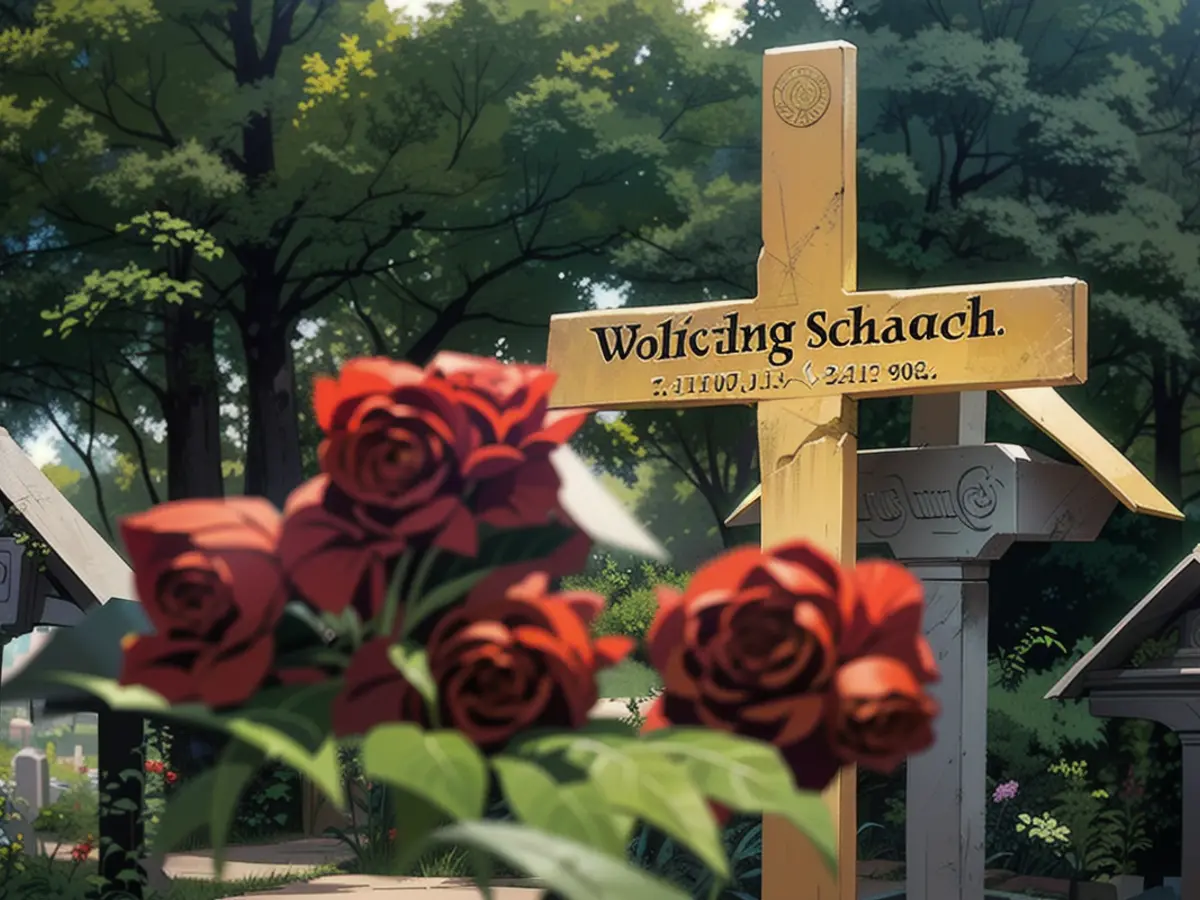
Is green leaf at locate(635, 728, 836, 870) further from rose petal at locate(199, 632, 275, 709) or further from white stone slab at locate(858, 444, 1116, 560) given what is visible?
white stone slab at locate(858, 444, 1116, 560)

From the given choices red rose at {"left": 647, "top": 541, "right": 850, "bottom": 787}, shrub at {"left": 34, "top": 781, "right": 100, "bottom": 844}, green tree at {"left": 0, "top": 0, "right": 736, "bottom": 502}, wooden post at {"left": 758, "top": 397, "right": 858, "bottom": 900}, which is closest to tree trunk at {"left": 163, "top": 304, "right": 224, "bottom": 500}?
green tree at {"left": 0, "top": 0, "right": 736, "bottom": 502}

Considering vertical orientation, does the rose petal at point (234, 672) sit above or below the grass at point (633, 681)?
above

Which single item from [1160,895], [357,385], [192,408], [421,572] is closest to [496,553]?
[421,572]

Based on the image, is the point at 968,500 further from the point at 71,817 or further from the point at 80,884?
the point at 71,817

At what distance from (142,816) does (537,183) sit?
9.81m

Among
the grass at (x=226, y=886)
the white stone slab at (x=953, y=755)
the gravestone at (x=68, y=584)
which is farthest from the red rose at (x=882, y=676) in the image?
the grass at (x=226, y=886)

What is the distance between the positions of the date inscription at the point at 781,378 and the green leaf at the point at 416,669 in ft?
17.3

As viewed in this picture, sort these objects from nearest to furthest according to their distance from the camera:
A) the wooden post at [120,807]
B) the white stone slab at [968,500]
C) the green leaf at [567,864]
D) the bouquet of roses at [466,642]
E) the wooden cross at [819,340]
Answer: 1. the green leaf at [567,864]
2. the bouquet of roses at [466,642]
3. the wooden cross at [819,340]
4. the white stone slab at [968,500]
5. the wooden post at [120,807]

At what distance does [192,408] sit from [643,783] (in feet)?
60.2

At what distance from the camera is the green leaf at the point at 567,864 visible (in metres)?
1.19

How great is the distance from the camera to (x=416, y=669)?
136 cm

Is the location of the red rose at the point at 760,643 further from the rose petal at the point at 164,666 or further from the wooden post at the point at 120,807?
the wooden post at the point at 120,807

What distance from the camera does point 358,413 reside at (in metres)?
1.46

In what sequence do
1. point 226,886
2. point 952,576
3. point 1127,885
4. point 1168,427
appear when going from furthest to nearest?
point 1168,427, point 226,886, point 1127,885, point 952,576
